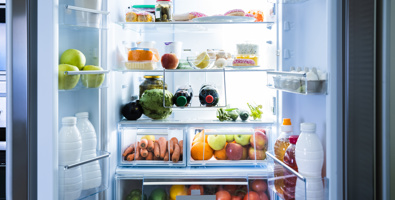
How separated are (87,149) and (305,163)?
0.99 metres

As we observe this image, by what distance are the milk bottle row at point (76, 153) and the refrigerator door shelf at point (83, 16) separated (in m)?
0.42

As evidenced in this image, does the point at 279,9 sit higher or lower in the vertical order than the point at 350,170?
higher

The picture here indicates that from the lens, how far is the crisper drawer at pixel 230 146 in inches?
94.1

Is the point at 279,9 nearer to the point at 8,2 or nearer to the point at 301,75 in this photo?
the point at 301,75

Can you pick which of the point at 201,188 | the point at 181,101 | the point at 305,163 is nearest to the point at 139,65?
the point at 181,101

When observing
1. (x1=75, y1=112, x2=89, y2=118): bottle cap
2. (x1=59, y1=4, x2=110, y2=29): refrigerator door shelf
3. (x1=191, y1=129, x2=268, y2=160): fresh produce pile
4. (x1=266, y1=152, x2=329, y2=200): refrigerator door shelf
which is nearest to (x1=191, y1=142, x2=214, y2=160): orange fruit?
(x1=191, y1=129, x2=268, y2=160): fresh produce pile

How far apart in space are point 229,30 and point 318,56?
1.02 metres

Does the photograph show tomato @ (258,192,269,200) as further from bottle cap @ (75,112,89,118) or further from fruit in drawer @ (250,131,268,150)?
bottle cap @ (75,112,89,118)

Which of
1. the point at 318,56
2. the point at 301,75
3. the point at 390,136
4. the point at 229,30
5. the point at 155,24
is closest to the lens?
the point at 390,136

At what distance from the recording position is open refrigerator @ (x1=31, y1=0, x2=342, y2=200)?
1606mm

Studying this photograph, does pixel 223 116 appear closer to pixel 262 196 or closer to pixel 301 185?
pixel 262 196

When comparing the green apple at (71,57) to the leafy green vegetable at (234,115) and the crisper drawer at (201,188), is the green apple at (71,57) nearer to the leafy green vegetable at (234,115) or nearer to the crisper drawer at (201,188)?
the crisper drawer at (201,188)

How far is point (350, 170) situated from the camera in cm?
150

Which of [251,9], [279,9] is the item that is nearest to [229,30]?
[251,9]
